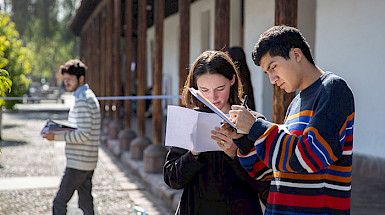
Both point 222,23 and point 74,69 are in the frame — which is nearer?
point 74,69

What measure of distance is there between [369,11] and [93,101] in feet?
13.2

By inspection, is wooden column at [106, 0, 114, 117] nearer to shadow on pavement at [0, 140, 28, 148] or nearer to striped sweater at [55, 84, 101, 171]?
shadow on pavement at [0, 140, 28, 148]

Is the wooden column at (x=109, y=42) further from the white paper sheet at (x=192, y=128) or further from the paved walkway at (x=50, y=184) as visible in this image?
the white paper sheet at (x=192, y=128)

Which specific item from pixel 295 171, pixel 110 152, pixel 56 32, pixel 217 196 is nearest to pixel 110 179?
pixel 110 152

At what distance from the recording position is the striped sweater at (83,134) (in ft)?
13.0

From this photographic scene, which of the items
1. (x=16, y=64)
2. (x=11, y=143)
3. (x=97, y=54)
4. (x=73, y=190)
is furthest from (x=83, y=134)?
(x=97, y=54)

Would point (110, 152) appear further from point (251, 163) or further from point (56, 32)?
point (56, 32)

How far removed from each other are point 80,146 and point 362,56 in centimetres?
419

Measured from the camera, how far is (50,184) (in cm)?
671

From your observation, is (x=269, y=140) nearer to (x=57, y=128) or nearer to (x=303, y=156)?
(x=303, y=156)

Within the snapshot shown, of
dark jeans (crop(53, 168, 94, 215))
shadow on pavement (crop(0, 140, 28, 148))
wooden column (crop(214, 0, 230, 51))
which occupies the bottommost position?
shadow on pavement (crop(0, 140, 28, 148))

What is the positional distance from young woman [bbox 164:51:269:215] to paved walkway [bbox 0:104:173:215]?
3176 mm

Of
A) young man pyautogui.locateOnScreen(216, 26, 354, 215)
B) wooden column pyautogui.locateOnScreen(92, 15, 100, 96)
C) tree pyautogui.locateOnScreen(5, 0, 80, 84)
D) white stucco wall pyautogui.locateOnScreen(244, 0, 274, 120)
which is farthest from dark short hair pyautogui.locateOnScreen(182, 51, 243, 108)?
tree pyautogui.locateOnScreen(5, 0, 80, 84)

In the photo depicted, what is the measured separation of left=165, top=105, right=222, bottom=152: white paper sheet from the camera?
6.56ft
